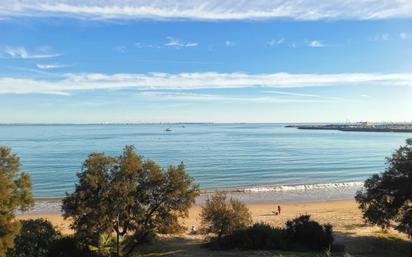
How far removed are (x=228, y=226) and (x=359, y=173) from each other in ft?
159

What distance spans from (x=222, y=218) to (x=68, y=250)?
343 inches

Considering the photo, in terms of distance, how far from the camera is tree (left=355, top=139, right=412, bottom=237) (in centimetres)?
2466

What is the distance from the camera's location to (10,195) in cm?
1750

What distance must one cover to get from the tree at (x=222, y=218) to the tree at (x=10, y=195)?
10953 mm

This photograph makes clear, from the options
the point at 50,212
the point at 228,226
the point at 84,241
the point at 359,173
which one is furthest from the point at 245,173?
the point at 84,241

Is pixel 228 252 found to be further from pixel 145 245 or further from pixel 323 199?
pixel 323 199

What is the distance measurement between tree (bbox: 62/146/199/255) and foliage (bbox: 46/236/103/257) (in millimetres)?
466

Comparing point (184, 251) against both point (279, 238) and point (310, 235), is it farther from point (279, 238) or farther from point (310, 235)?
point (310, 235)

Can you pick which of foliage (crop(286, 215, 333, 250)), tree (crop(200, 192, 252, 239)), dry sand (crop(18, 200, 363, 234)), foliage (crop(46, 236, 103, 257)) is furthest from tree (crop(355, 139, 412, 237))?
foliage (crop(46, 236, 103, 257))

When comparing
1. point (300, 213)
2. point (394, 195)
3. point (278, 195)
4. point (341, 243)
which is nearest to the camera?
point (341, 243)

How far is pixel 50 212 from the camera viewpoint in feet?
134

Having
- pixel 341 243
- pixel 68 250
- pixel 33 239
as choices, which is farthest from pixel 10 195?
pixel 341 243

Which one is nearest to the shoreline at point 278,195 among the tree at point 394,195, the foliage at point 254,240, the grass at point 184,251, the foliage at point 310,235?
the grass at point 184,251

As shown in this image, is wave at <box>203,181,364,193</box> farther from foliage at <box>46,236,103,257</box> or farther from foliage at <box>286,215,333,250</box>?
foliage at <box>46,236,103,257</box>
